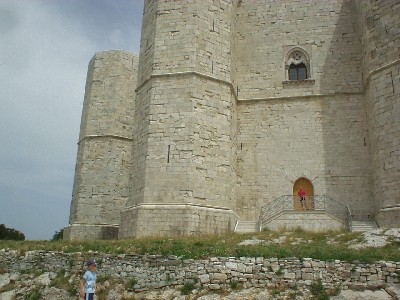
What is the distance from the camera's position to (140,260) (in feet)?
29.1

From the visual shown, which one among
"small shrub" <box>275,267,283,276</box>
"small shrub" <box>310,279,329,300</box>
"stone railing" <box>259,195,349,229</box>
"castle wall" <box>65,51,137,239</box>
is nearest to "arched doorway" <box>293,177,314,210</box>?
"stone railing" <box>259,195,349,229</box>

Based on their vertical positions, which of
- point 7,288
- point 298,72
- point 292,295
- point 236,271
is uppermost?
point 298,72

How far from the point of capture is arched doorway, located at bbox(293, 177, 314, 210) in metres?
14.3

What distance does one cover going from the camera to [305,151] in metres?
14.8

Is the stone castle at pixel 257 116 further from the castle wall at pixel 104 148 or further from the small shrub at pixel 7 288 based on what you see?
the small shrub at pixel 7 288

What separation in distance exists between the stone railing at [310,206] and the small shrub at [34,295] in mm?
7348

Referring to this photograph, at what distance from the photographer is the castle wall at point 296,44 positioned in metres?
15.3

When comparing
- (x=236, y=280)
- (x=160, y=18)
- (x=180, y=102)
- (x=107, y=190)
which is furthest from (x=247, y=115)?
(x=236, y=280)

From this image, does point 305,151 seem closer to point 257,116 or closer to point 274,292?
point 257,116

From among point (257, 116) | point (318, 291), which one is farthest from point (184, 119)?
point (318, 291)

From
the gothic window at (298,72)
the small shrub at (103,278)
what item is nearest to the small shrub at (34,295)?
the small shrub at (103,278)

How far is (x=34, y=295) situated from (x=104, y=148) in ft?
35.4

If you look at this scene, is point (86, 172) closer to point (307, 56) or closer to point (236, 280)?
point (307, 56)

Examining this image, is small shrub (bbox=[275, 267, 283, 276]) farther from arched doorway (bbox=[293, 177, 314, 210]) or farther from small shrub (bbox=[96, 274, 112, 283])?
arched doorway (bbox=[293, 177, 314, 210])
